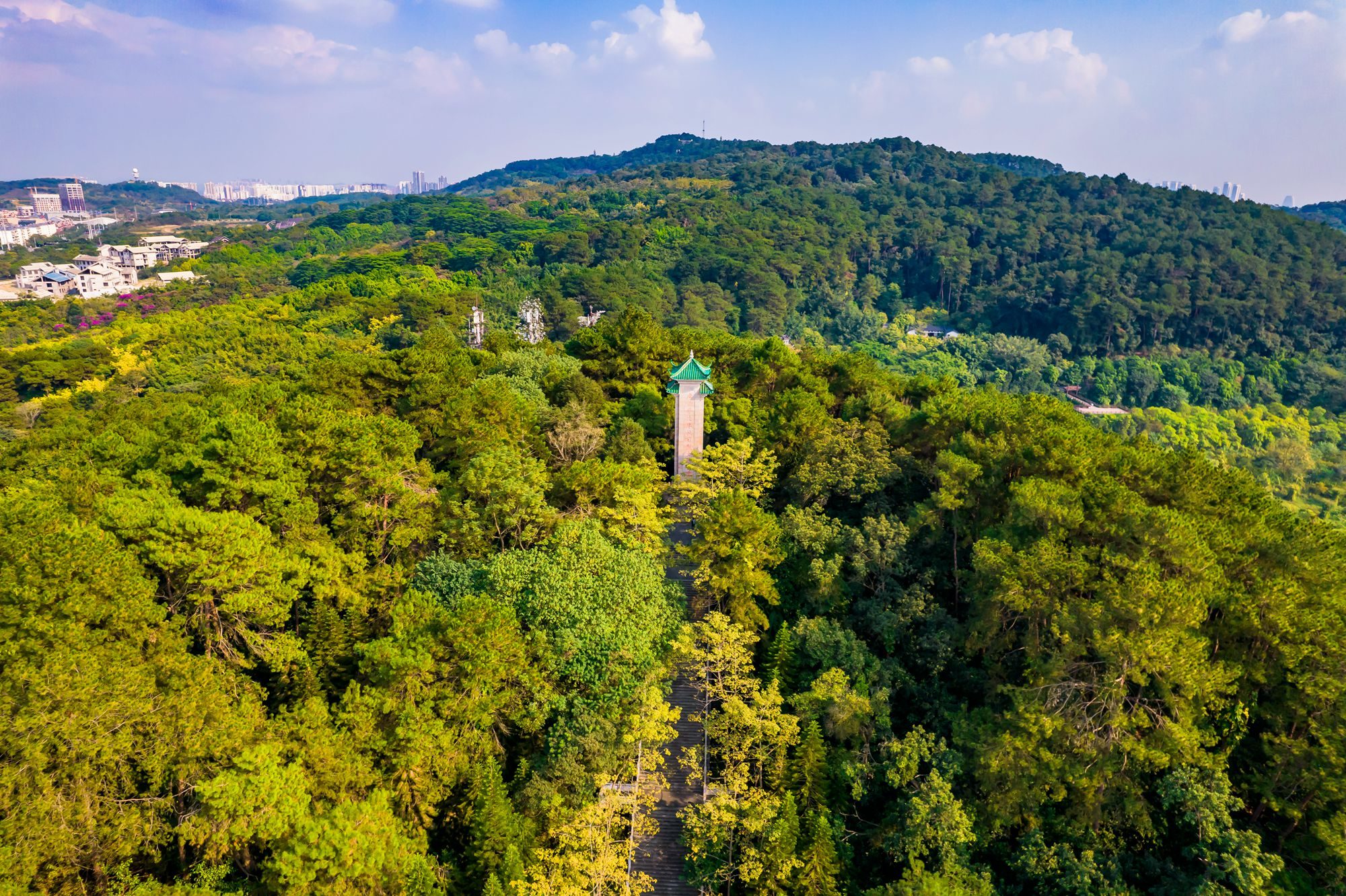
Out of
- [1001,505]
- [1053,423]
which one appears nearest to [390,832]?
[1001,505]

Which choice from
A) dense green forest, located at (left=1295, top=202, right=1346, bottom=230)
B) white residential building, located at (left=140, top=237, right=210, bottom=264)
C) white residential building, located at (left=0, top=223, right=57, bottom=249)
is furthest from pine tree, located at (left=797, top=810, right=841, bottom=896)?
white residential building, located at (left=0, top=223, right=57, bottom=249)

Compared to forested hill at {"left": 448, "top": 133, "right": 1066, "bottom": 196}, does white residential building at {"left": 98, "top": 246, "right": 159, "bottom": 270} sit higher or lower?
lower

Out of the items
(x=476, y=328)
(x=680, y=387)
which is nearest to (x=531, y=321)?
(x=476, y=328)

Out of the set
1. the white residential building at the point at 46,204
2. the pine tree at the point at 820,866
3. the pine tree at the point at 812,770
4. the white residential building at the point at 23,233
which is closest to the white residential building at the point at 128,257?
the white residential building at the point at 23,233

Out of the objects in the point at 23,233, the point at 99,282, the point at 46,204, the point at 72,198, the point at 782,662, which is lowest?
the point at 782,662

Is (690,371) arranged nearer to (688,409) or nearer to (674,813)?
(688,409)

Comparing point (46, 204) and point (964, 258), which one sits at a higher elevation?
point (46, 204)

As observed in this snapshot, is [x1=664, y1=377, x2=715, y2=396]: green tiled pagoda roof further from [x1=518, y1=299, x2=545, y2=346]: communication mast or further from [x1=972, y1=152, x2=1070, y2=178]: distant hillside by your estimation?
[x1=972, y1=152, x2=1070, y2=178]: distant hillside
